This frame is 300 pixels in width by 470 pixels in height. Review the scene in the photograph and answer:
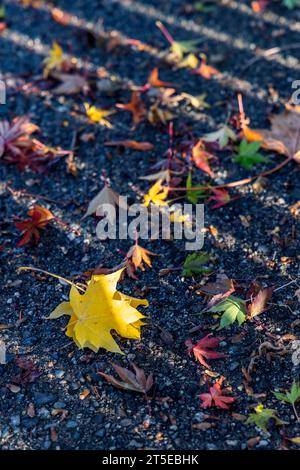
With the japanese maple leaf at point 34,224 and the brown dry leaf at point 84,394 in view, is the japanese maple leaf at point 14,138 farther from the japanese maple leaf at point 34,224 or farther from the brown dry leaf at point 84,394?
the brown dry leaf at point 84,394

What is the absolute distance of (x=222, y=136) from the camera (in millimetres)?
3461

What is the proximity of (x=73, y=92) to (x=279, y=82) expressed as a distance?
1283mm

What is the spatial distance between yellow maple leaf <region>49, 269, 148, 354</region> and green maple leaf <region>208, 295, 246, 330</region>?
337 mm

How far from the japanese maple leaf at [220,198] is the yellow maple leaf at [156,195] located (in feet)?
0.78

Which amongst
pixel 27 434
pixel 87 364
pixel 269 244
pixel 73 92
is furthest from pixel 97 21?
pixel 27 434

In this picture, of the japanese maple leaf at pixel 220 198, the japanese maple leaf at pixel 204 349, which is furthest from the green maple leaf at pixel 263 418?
the japanese maple leaf at pixel 220 198

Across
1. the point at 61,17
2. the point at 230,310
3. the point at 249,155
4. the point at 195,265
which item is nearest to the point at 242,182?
the point at 249,155

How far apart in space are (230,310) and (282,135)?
4.12ft

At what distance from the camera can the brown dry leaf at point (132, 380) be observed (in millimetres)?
2436

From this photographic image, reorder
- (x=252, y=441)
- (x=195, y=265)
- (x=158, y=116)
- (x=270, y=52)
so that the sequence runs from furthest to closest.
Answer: (x=270, y=52), (x=158, y=116), (x=195, y=265), (x=252, y=441)

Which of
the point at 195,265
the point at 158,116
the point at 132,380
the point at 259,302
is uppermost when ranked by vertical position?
the point at 158,116

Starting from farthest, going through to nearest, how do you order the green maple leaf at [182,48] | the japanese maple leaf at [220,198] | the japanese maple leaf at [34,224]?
the green maple leaf at [182,48] < the japanese maple leaf at [220,198] < the japanese maple leaf at [34,224]

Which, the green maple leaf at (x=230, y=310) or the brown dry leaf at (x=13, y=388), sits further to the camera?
the green maple leaf at (x=230, y=310)

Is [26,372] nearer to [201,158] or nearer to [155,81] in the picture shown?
[201,158]
